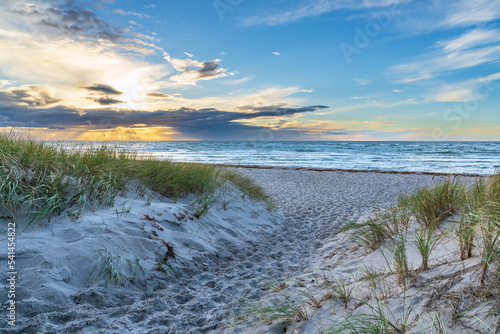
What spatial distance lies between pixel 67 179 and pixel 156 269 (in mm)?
2144

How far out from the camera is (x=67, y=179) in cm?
464

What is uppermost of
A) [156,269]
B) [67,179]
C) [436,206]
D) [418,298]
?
[67,179]

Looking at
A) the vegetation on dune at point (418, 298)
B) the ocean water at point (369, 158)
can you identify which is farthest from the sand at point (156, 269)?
the ocean water at point (369, 158)

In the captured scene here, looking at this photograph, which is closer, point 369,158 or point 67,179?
point 67,179

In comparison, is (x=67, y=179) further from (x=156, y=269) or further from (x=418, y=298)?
(x=418, y=298)

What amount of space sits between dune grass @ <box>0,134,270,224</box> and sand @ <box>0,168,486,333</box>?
269 millimetres

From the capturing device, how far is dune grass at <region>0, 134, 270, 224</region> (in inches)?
156

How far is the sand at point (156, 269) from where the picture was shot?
9.36 feet

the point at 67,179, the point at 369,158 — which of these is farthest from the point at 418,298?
the point at 369,158

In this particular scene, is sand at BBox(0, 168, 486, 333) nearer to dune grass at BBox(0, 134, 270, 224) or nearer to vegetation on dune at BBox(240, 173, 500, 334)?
vegetation on dune at BBox(240, 173, 500, 334)

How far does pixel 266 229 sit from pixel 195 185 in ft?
6.52

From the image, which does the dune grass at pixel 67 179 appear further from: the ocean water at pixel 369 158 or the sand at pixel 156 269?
the ocean water at pixel 369 158

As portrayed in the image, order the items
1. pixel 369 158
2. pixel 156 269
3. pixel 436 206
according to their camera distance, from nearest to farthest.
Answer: pixel 156 269 < pixel 436 206 < pixel 369 158

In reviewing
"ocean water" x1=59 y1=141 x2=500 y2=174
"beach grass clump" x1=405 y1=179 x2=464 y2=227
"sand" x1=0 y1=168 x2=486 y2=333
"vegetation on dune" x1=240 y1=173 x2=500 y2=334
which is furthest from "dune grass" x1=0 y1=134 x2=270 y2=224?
"beach grass clump" x1=405 y1=179 x2=464 y2=227
